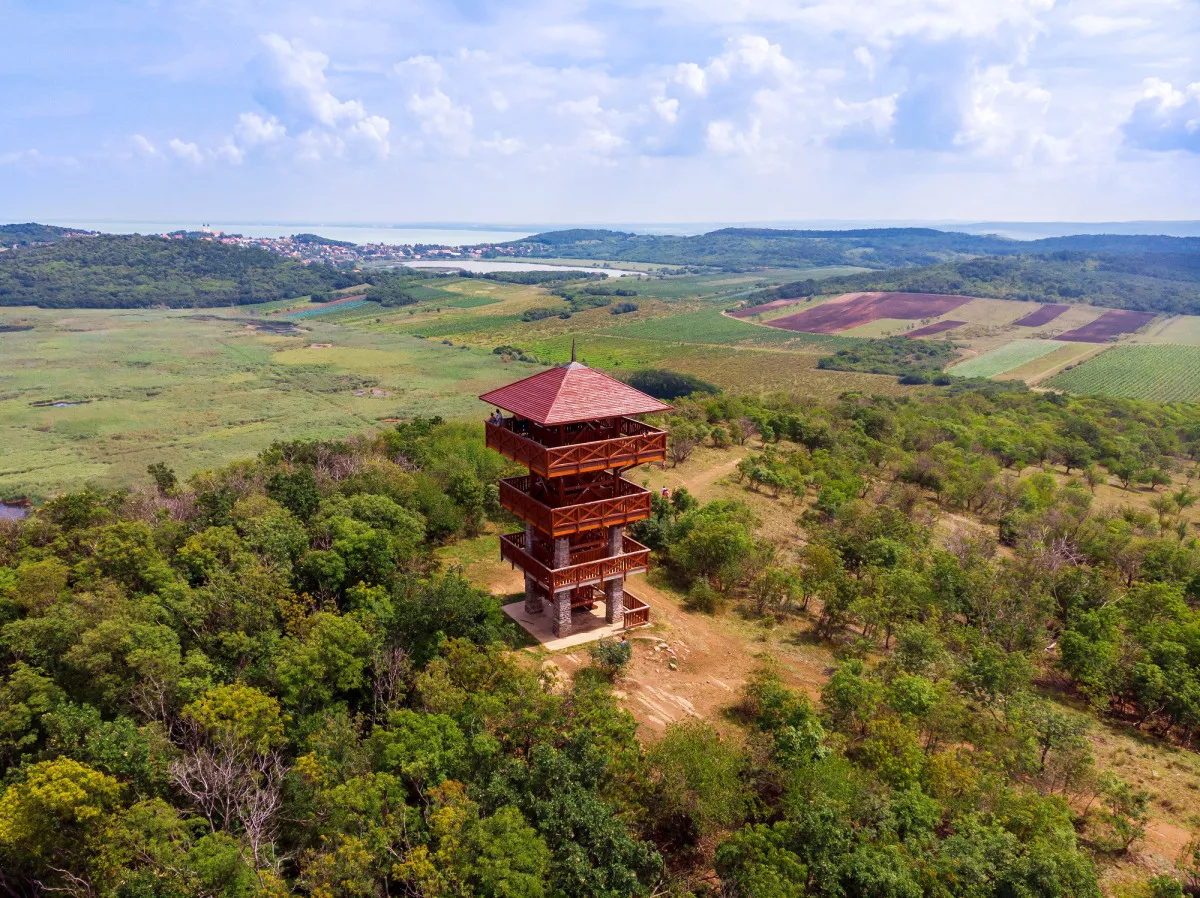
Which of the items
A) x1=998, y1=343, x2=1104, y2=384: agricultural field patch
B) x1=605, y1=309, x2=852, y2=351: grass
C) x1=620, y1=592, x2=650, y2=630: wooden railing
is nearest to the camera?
x1=620, y1=592, x2=650, y2=630: wooden railing

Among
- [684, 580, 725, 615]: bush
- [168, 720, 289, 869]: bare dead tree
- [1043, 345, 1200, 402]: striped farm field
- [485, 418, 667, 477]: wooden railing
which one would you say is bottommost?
[1043, 345, 1200, 402]: striped farm field

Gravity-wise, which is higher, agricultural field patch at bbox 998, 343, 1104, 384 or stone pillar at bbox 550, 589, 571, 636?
stone pillar at bbox 550, 589, 571, 636

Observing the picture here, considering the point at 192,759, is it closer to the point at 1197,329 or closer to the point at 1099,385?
the point at 1099,385

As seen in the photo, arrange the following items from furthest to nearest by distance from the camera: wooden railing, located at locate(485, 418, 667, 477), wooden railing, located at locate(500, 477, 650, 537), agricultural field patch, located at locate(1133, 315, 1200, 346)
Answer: agricultural field patch, located at locate(1133, 315, 1200, 346), wooden railing, located at locate(500, 477, 650, 537), wooden railing, located at locate(485, 418, 667, 477)

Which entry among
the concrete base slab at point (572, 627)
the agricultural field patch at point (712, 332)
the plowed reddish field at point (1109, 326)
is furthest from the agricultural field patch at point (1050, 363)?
the concrete base slab at point (572, 627)

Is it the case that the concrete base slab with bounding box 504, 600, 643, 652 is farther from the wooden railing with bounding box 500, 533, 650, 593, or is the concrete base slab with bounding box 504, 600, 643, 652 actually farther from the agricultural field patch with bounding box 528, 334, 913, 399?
the agricultural field patch with bounding box 528, 334, 913, 399

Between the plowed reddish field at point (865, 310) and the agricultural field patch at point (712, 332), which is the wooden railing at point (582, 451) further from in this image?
the plowed reddish field at point (865, 310)

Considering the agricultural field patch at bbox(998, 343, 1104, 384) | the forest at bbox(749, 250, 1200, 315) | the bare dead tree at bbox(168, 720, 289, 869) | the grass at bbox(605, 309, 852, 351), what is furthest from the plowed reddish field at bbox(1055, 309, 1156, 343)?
the bare dead tree at bbox(168, 720, 289, 869)
